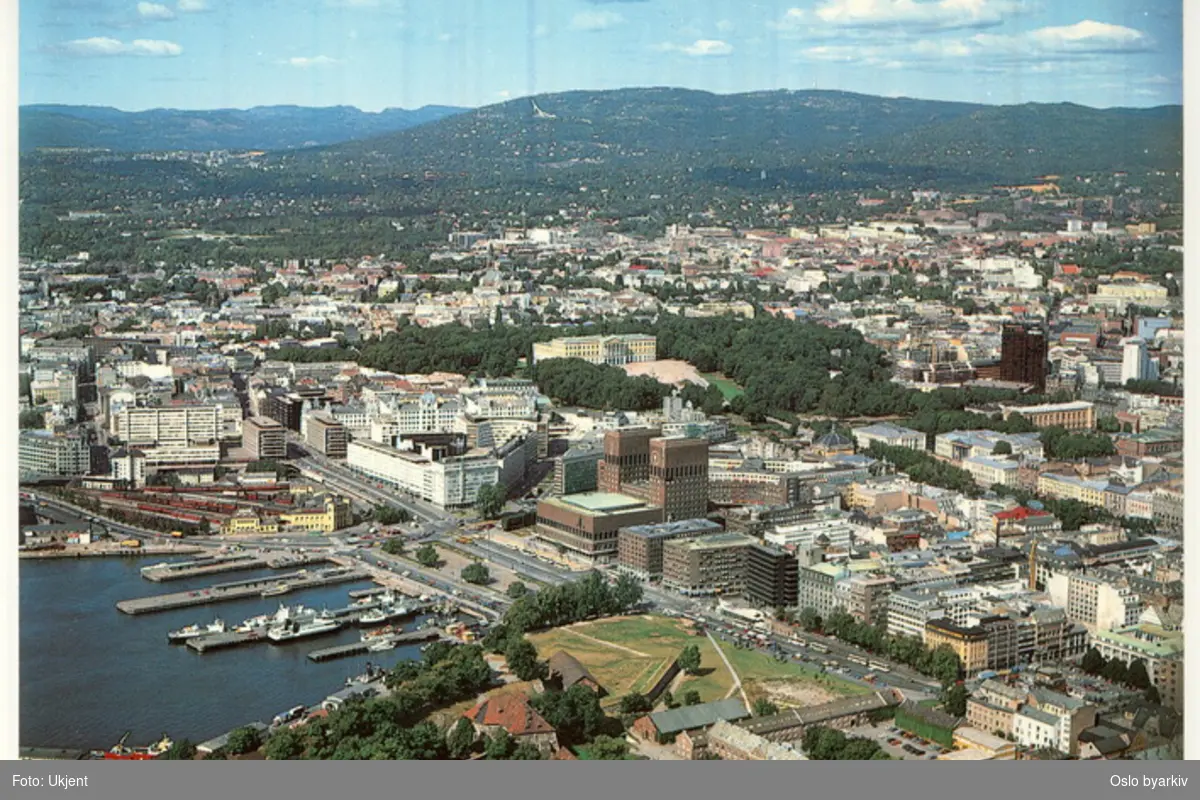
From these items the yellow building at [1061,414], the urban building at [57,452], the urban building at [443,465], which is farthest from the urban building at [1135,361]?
the urban building at [57,452]

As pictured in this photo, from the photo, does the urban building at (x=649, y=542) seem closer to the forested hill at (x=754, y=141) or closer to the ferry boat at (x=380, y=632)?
the ferry boat at (x=380, y=632)

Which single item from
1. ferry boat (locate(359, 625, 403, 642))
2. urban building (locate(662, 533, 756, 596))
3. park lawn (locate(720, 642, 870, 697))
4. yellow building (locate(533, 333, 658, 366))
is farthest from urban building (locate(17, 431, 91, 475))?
yellow building (locate(533, 333, 658, 366))

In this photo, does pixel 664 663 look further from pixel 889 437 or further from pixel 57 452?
pixel 889 437

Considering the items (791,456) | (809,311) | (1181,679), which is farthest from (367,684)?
(809,311)

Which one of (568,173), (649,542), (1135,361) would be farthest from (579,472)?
(568,173)
